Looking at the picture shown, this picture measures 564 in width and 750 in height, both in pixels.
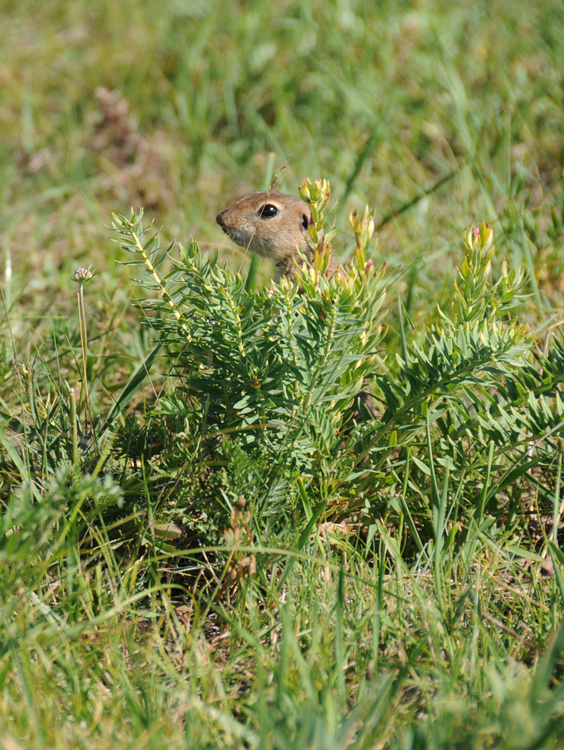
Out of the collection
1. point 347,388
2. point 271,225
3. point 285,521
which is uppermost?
point 271,225

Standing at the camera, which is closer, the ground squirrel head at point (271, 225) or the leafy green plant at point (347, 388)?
the leafy green plant at point (347, 388)

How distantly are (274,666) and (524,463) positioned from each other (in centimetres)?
101

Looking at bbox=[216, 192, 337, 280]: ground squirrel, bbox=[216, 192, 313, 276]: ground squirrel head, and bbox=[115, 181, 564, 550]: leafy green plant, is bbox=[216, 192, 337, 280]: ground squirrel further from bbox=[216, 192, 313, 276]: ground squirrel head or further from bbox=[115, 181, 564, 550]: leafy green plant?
bbox=[115, 181, 564, 550]: leafy green plant

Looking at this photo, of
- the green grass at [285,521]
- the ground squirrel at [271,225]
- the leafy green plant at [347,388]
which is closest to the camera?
the green grass at [285,521]

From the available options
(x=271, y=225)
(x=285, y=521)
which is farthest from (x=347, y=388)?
(x=271, y=225)

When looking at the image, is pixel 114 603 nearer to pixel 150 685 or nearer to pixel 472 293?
pixel 150 685

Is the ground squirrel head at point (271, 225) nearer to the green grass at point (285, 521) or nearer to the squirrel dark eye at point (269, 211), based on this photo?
the squirrel dark eye at point (269, 211)

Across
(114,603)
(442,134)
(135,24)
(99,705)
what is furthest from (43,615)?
(135,24)

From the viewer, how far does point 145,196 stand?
4.32 metres

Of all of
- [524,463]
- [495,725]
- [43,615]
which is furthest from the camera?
[524,463]

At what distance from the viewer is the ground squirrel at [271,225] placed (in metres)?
2.88

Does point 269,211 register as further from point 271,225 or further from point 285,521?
point 285,521

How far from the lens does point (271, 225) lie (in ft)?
9.69

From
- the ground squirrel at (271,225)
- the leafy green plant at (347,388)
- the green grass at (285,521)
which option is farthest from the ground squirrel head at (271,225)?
the leafy green plant at (347,388)
